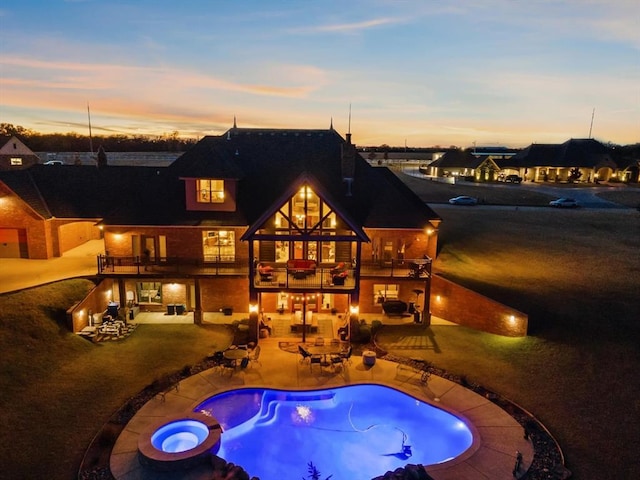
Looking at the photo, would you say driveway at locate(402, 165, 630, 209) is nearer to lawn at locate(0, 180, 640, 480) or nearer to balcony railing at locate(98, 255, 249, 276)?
lawn at locate(0, 180, 640, 480)

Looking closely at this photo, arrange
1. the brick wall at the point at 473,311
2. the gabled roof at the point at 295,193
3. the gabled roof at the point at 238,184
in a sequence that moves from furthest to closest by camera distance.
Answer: the gabled roof at the point at 238,184 → the brick wall at the point at 473,311 → the gabled roof at the point at 295,193

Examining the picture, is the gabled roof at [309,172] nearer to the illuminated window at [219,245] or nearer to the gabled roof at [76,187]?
the illuminated window at [219,245]

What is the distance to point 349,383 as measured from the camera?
61.7 feet

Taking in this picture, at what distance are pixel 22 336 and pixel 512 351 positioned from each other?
75.4 feet

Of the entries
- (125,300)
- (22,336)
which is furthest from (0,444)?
(125,300)

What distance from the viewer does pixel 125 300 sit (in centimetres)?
2528

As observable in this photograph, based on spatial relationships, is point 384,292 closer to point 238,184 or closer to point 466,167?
point 238,184


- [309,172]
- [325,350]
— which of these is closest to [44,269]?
[309,172]

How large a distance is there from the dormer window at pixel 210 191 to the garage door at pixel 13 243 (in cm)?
1256

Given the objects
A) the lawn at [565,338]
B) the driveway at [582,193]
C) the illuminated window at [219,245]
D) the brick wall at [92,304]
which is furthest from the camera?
the driveway at [582,193]

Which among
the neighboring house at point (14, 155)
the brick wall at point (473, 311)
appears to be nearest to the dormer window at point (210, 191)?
the brick wall at point (473, 311)

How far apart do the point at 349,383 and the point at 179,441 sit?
280 inches

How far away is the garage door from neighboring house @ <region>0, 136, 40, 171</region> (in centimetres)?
5577

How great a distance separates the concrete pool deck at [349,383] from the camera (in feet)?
44.9
